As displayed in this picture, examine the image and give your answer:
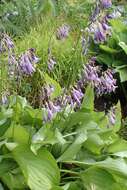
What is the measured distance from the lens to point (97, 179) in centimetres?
353

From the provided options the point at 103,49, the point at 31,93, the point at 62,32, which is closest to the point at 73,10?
the point at 103,49

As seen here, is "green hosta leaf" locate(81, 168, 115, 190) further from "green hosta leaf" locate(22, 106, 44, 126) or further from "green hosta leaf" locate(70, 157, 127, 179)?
"green hosta leaf" locate(22, 106, 44, 126)

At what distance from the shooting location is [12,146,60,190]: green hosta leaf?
10.9 ft

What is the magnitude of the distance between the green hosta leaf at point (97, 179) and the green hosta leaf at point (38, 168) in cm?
20

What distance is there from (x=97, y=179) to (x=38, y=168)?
43 cm

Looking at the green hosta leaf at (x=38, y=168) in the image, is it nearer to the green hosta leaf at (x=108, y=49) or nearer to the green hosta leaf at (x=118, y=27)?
the green hosta leaf at (x=108, y=49)

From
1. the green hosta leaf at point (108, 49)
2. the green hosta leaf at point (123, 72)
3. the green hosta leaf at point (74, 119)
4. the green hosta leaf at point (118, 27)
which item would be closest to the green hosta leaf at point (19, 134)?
the green hosta leaf at point (74, 119)

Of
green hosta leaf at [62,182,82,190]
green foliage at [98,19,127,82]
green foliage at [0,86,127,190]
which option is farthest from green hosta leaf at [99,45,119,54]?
green hosta leaf at [62,182,82,190]

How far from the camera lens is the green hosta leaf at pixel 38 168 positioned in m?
3.32

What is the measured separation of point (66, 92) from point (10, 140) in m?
0.56

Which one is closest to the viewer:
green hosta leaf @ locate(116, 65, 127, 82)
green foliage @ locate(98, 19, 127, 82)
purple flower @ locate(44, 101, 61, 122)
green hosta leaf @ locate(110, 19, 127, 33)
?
purple flower @ locate(44, 101, 61, 122)

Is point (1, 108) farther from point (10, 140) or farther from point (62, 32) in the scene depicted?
point (62, 32)

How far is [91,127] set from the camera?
3756mm

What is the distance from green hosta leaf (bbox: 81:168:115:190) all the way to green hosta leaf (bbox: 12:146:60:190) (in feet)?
0.66
